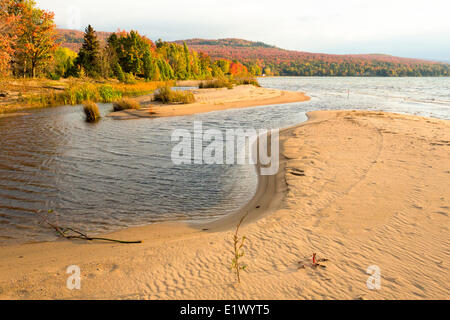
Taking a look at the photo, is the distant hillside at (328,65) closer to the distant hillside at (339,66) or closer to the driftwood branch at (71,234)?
the distant hillside at (339,66)

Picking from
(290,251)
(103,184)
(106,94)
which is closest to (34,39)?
(106,94)

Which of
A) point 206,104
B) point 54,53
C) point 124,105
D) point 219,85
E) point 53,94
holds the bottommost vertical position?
point 124,105

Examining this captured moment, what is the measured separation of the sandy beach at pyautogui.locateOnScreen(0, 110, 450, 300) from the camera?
3072 mm

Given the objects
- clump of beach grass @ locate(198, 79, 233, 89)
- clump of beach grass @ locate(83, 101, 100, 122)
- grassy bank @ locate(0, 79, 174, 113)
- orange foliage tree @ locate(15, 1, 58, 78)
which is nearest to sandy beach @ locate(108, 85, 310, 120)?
clump of beach grass @ locate(83, 101, 100, 122)

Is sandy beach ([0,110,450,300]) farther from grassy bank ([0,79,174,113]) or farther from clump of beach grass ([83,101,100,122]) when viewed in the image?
grassy bank ([0,79,174,113])

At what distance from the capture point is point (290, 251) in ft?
12.7

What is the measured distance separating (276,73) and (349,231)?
15875 cm

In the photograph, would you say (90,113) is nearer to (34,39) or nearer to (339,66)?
(34,39)

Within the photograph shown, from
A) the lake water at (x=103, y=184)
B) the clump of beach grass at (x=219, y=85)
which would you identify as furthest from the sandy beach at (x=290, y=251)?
the clump of beach grass at (x=219, y=85)

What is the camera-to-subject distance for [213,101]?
2612cm

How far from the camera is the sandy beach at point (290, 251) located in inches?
121

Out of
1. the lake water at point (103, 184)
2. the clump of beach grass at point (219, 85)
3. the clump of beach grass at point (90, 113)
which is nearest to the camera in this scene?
the lake water at point (103, 184)
